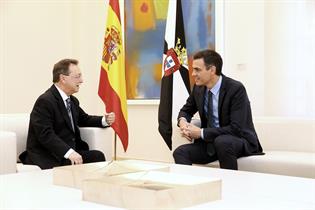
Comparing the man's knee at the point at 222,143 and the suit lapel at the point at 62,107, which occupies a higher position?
the suit lapel at the point at 62,107

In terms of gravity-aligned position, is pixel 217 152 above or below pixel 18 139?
below

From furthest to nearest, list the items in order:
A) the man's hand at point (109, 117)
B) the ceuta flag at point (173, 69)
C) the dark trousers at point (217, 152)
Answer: the ceuta flag at point (173, 69)
the man's hand at point (109, 117)
the dark trousers at point (217, 152)

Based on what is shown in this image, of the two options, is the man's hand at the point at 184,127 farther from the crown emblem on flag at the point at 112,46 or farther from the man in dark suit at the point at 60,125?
the crown emblem on flag at the point at 112,46

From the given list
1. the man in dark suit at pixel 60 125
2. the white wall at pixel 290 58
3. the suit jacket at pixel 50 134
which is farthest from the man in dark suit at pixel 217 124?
the white wall at pixel 290 58

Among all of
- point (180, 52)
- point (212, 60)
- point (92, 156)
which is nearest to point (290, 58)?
point (180, 52)

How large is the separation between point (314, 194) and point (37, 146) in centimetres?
210

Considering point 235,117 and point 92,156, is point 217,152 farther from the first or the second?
point 92,156

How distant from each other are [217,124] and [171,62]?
1152mm

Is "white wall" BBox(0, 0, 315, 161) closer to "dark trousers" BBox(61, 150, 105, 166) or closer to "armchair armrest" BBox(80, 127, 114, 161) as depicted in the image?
"armchair armrest" BBox(80, 127, 114, 161)

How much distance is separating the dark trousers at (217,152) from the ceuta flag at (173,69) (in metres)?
0.87

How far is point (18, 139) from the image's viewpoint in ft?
11.1

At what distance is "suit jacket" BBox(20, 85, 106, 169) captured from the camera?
321 centimetres

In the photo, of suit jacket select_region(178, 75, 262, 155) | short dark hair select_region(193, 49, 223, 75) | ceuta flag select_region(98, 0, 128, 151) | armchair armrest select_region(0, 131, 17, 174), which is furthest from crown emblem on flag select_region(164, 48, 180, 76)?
armchair armrest select_region(0, 131, 17, 174)

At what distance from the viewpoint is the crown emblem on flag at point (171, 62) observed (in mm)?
4508
